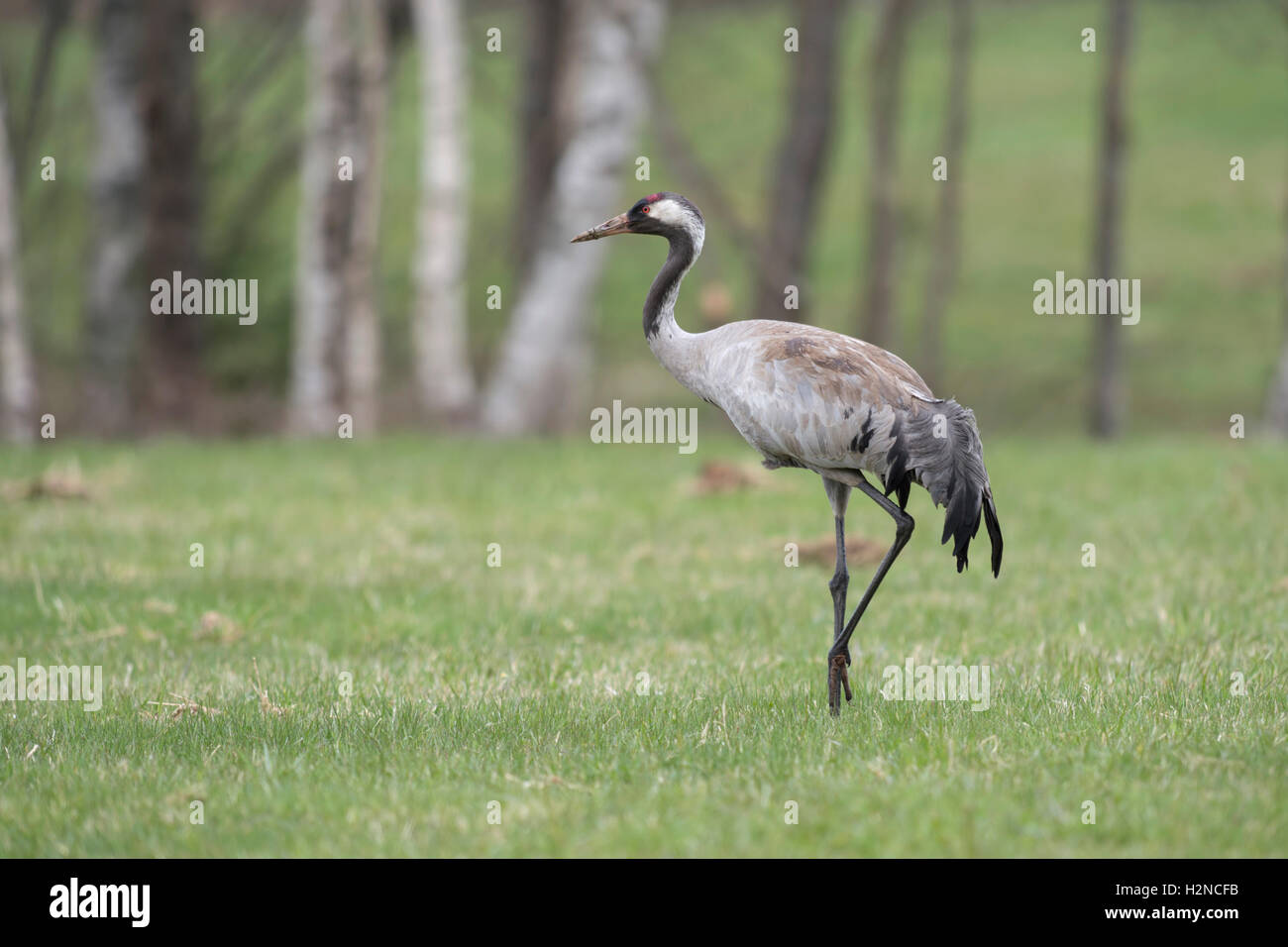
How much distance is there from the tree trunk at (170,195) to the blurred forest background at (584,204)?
35 mm

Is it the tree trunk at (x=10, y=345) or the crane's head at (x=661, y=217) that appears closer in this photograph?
the crane's head at (x=661, y=217)

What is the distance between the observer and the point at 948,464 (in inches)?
232

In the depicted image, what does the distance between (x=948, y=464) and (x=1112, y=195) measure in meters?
14.1

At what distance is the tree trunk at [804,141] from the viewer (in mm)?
17750

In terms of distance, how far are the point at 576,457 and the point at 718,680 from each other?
6.96 metres

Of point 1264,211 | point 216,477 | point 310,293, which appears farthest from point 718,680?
point 1264,211

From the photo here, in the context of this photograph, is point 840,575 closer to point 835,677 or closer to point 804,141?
point 835,677

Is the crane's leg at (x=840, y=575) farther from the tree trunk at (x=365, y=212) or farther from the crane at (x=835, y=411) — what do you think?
the tree trunk at (x=365, y=212)

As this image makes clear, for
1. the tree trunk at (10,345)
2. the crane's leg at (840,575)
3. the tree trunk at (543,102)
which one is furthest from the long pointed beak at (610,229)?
the tree trunk at (543,102)

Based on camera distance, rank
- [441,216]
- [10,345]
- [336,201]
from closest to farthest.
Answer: [10,345], [336,201], [441,216]

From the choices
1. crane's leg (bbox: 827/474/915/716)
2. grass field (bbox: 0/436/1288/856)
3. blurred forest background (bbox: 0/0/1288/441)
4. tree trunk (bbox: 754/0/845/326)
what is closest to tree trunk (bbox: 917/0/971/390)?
blurred forest background (bbox: 0/0/1288/441)

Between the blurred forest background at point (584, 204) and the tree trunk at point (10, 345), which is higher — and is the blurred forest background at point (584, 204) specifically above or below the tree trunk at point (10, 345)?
above

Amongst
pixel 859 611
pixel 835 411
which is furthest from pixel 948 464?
pixel 859 611
